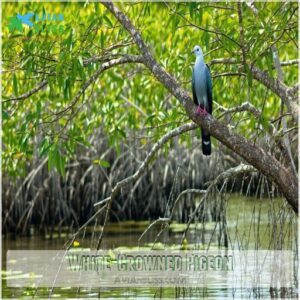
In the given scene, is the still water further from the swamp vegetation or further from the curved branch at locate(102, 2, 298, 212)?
the curved branch at locate(102, 2, 298, 212)

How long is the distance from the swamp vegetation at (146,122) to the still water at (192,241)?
0.03 meters

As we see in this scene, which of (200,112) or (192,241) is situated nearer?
(200,112)

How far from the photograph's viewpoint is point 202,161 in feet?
47.6

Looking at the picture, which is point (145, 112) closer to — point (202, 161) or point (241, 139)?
point (202, 161)

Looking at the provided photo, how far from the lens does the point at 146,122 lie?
7.43 meters

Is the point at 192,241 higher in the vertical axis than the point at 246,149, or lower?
lower

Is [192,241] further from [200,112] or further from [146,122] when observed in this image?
[200,112]

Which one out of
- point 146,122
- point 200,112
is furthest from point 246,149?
point 146,122

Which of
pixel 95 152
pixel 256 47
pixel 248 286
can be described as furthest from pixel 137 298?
pixel 95 152

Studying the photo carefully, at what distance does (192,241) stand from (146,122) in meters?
4.84

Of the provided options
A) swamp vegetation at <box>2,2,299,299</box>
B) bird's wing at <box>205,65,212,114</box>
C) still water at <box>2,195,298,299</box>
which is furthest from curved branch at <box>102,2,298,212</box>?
still water at <box>2,195,298,299</box>

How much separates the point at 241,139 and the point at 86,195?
8489 mm

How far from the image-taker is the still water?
303 inches

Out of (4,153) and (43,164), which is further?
(43,164)
